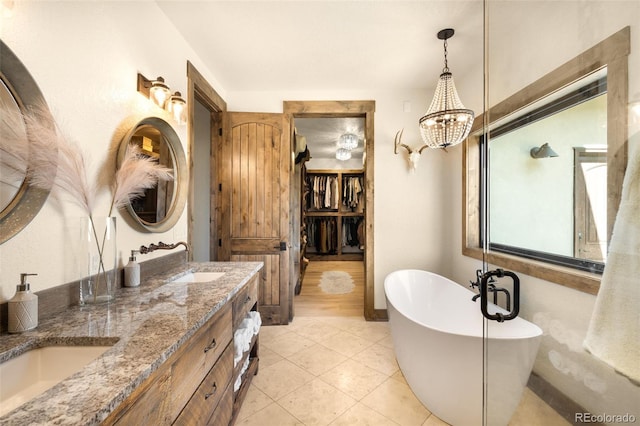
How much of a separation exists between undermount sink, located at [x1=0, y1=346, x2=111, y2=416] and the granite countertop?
0.8 inches

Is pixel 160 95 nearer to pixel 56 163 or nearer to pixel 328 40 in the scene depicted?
pixel 56 163

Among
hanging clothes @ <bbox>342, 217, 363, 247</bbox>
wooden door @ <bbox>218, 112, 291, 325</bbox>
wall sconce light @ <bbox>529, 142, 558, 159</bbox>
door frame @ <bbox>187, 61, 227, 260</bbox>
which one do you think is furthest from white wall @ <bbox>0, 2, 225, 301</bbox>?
hanging clothes @ <bbox>342, 217, 363, 247</bbox>

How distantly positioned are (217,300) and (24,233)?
0.70 metres

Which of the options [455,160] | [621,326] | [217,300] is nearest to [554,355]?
[621,326]

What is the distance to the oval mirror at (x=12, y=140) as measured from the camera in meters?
0.78

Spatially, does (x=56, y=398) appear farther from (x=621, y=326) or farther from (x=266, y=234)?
(x=266, y=234)

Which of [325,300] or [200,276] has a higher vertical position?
[200,276]

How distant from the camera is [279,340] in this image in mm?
2371

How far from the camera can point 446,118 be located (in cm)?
183

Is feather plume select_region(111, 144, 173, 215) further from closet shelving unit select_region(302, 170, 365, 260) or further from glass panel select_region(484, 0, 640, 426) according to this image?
closet shelving unit select_region(302, 170, 365, 260)

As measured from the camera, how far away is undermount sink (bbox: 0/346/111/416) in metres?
0.64

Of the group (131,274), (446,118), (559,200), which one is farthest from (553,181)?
(131,274)

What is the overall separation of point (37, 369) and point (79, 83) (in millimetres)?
1113

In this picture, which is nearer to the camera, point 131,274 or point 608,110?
point 608,110
